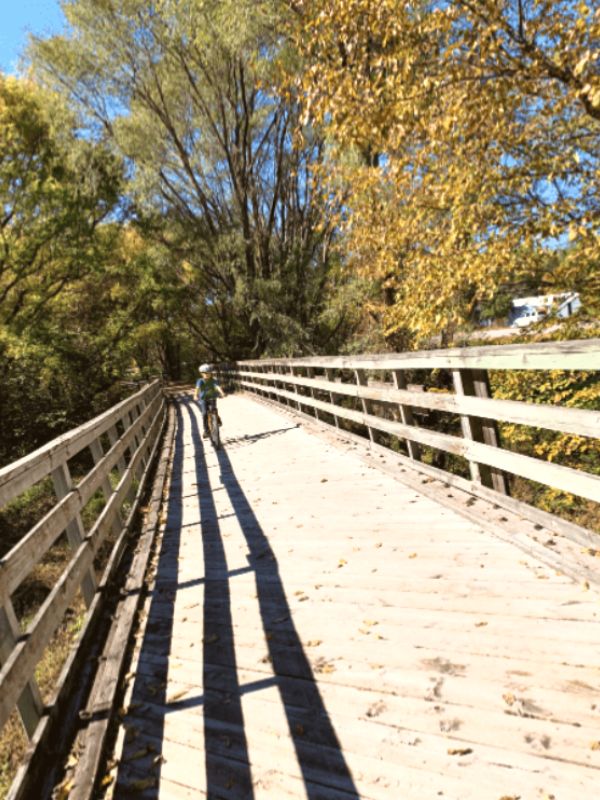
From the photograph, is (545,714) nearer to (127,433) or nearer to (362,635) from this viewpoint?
(362,635)

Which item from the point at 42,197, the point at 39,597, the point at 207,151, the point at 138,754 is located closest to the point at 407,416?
the point at 138,754

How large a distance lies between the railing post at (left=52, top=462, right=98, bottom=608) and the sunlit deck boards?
48 cm

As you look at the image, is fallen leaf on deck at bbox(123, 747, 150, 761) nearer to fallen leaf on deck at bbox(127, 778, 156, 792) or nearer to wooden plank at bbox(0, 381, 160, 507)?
fallen leaf on deck at bbox(127, 778, 156, 792)

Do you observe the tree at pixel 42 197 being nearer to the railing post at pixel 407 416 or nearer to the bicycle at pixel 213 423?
the bicycle at pixel 213 423

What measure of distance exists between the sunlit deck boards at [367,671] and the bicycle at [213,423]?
5467mm

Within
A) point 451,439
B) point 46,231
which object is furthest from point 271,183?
point 451,439

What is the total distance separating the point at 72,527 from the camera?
12.9 ft

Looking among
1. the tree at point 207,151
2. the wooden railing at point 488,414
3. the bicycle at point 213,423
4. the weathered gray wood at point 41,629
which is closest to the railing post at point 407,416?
the wooden railing at point 488,414

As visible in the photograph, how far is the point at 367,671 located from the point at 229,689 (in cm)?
77

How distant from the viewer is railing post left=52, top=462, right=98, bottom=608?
3.88 meters

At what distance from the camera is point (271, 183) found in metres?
23.5

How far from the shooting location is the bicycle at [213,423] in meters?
10.5

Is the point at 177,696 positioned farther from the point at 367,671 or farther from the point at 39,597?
the point at 39,597

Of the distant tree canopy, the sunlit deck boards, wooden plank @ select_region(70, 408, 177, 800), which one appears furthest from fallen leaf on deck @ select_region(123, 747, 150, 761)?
the distant tree canopy
